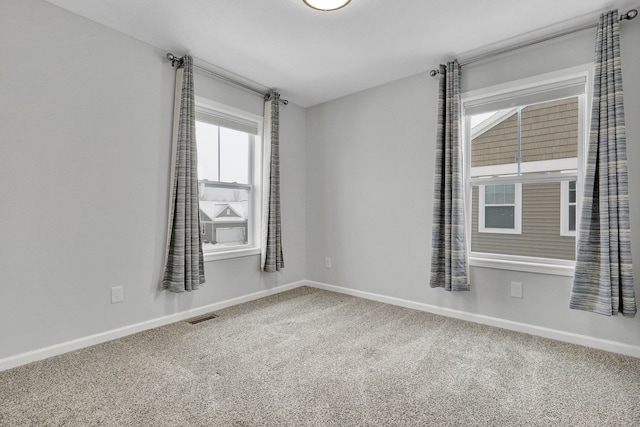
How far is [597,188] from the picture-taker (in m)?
2.31

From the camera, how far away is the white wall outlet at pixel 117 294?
99.9 inches

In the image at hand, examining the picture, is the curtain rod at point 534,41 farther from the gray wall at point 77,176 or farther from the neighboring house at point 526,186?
Result: the gray wall at point 77,176

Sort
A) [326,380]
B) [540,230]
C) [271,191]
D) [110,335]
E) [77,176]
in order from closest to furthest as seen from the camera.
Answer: [326,380] < [77,176] < [110,335] < [540,230] < [271,191]

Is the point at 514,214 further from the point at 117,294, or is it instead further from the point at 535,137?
the point at 117,294

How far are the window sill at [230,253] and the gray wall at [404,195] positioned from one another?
0.92 metres

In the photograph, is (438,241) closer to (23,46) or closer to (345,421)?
(345,421)

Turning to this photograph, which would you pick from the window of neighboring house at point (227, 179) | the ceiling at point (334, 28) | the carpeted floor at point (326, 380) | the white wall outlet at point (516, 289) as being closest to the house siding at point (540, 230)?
A: the white wall outlet at point (516, 289)

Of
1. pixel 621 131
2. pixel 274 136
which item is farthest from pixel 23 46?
pixel 621 131

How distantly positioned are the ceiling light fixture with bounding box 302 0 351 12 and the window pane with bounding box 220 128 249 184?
1.71 meters

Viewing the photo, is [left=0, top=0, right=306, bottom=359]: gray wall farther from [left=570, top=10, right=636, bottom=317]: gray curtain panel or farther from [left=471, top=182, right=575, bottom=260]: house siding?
Answer: [left=570, top=10, right=636, bottom=317]: gray curtain panel

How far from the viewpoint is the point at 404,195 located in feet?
11.2

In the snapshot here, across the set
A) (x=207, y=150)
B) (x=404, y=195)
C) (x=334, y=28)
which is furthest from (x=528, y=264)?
(x=207, y=150)

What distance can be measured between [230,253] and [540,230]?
2.93 meters

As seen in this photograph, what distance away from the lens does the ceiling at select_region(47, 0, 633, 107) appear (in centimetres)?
226
